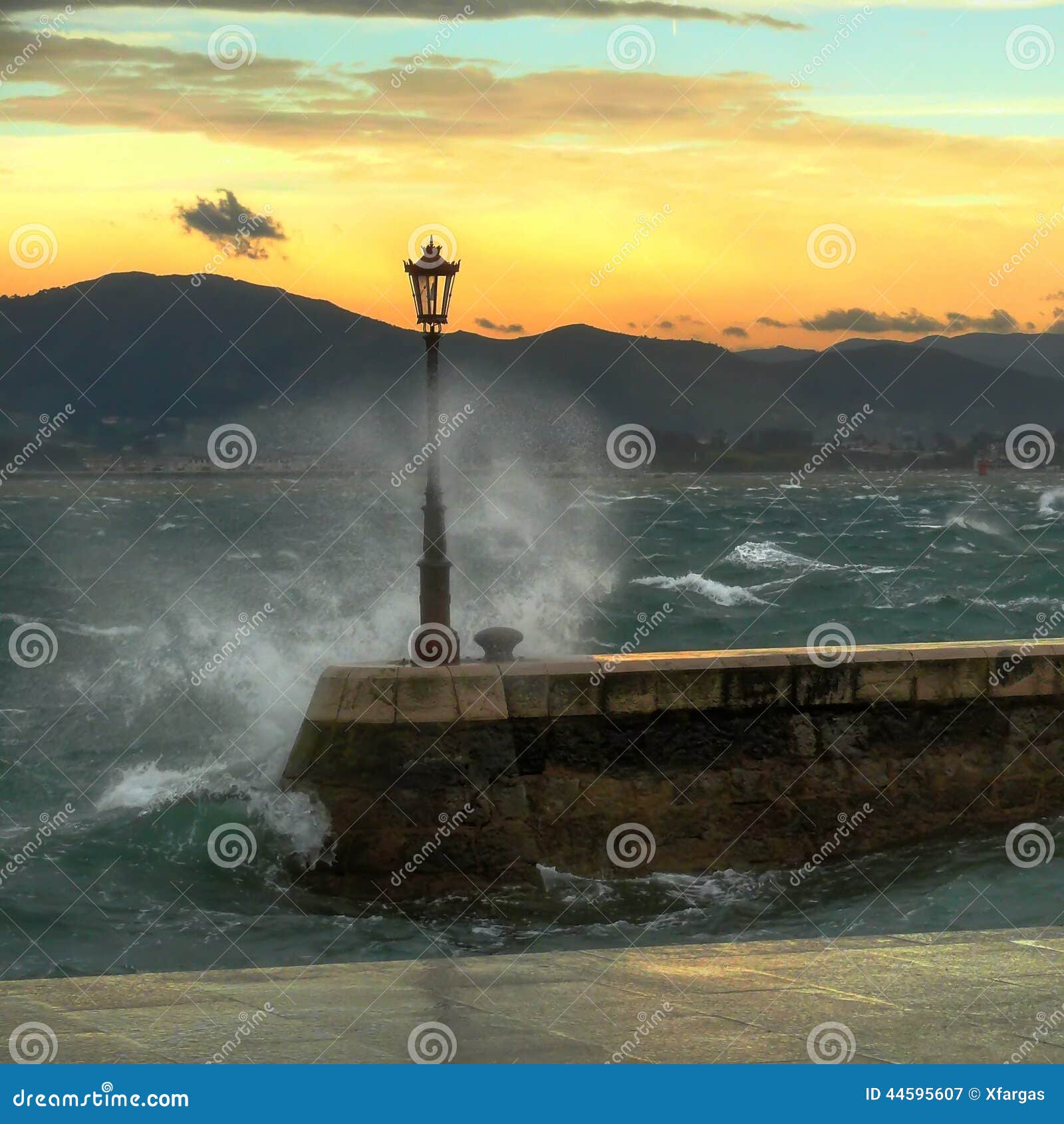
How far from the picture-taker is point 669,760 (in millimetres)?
10750

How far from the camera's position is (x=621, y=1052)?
207 inches

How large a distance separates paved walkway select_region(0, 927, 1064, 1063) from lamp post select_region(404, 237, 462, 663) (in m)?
4.98

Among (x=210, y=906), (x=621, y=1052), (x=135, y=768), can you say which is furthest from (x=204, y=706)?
(x=621, y=1052)

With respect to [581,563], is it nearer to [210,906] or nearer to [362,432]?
[210,906]

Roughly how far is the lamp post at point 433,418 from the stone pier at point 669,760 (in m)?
0.85

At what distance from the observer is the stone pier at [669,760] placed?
1052cm

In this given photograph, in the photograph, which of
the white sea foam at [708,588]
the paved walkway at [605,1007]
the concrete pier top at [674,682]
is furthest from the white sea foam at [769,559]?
the paved walkway at [605,1007]

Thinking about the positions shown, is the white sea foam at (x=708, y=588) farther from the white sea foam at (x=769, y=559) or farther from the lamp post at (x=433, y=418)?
the lamp post at (x=433, y=418)

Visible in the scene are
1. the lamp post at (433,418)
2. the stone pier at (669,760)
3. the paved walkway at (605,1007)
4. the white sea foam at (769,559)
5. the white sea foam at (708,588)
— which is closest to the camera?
the paved walkway at (605,1007)

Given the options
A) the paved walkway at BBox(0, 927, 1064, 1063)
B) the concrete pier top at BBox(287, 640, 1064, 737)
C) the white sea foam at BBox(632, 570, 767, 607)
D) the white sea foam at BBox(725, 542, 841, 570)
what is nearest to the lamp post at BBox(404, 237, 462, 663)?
the concrete pier top at BBox(287, 640, 1064, 737)

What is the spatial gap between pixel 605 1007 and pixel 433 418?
665 centimetres

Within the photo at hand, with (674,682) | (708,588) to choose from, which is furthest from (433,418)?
(708,588)

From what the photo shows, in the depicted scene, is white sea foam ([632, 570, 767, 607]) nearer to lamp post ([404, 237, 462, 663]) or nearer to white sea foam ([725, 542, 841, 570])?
white sea foam ([725, 542, 841, 570])

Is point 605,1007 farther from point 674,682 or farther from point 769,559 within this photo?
point 769,559
